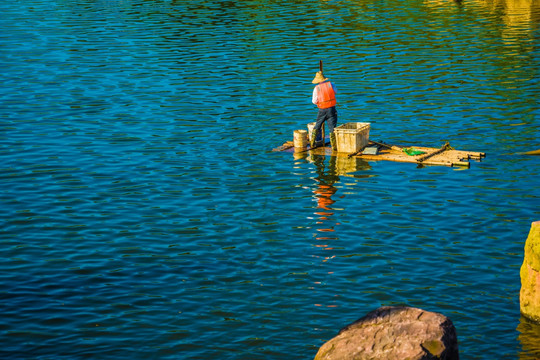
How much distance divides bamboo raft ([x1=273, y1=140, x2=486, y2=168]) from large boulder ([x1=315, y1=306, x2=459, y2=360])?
40.0 feet

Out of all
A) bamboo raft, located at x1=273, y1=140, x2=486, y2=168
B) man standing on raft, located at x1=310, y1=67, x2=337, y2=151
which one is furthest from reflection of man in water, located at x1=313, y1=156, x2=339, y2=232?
man standing on raft, located at x1=310, y1=67, x2=337, y2=151

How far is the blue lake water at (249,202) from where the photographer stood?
13539 mm

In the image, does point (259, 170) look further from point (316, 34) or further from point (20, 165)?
point (316, 34)

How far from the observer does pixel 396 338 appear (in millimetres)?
9609

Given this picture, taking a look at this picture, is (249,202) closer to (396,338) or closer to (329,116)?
(329,116)

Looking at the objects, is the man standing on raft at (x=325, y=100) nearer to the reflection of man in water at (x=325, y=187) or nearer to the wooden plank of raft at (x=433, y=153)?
the reflection of man in water at (x=325, y=187)

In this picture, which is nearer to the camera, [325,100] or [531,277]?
[531,277]

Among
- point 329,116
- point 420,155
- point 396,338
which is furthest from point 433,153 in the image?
point 396,338

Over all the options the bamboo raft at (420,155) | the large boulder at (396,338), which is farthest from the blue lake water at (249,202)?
the large boulder at (396,338)

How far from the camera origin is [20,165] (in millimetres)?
22906

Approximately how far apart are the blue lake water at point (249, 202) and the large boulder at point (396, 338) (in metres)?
2.65

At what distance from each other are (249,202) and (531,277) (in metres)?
8.35

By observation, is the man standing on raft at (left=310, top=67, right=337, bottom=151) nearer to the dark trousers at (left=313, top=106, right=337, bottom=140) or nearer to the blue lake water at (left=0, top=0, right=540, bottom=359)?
the dark trousers at (left=313, top=106, right=337, bottom=140)

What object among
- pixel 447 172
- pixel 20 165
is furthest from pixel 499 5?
pixel 20 165
